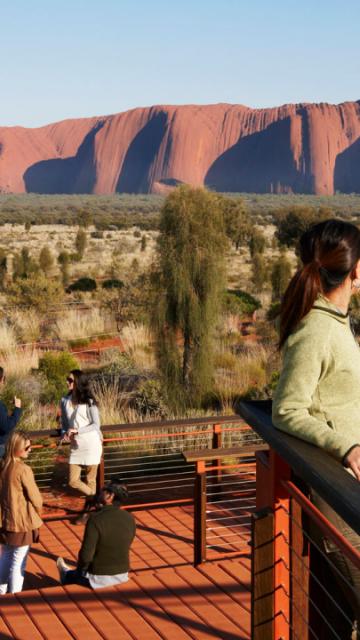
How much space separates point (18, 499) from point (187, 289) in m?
6.35

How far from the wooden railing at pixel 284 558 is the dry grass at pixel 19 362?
1033 centimetres

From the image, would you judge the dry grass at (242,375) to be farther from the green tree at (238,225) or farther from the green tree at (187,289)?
the green tree at (238,225)

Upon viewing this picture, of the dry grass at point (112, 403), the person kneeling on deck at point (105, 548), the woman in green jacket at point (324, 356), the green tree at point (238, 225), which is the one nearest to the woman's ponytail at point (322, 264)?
the woman in green jacket at point (324, 356)

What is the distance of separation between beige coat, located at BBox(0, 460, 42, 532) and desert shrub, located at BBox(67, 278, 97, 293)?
17955 mm

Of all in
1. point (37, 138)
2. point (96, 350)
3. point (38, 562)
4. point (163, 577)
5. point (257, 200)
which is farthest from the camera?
point (37, 138)

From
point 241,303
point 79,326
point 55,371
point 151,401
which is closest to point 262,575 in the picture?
point 151,401

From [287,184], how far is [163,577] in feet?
404

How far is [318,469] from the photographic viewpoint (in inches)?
67.2

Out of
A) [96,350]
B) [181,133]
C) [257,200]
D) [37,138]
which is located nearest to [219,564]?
[96,350]

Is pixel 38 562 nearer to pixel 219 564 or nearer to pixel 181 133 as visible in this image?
pixel 219 564

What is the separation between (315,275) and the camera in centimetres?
210

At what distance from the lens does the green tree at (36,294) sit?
19141 millimetres

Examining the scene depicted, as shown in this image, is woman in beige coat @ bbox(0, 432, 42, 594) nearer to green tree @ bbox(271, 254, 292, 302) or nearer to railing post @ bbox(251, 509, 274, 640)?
railing post @ bbox(251, 509, 274, 640)

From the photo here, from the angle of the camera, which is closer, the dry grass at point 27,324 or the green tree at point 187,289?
the green tree at point 187,289
